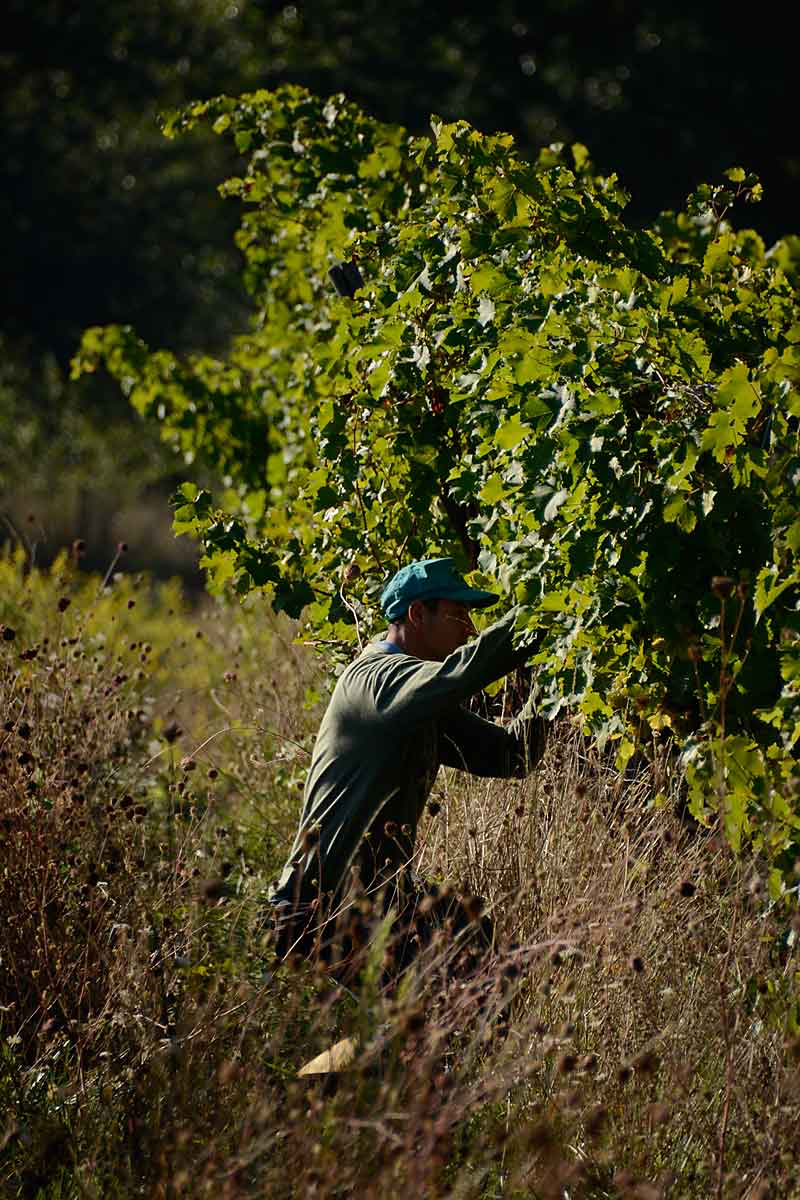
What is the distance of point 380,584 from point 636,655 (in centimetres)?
133

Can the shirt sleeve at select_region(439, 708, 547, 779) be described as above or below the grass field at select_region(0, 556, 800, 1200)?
above

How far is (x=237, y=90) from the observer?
20.7 m

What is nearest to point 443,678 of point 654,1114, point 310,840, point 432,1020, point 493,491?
point 493,491

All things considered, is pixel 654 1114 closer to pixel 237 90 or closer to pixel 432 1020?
pixel 432 1020

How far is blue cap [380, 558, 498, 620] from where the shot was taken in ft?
13.0

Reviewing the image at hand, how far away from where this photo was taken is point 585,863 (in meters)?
3.69

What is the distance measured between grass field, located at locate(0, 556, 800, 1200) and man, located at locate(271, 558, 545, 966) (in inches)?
7.2

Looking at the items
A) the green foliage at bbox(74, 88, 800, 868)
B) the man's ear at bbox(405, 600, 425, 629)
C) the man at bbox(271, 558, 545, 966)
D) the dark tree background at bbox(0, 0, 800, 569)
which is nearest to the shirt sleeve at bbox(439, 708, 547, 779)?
the man at bbox(271, 558, 545, 966)

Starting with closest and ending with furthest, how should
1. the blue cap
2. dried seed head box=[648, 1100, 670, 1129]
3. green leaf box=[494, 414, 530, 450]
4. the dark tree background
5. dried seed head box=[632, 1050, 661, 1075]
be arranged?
dried seed head box=[632, 1050, 661, 1075] < dried seed head box=[648, 1100, 670, 1129] < green leaf box=[494, 414, 530, 450] < the blue cap < the dark tree background

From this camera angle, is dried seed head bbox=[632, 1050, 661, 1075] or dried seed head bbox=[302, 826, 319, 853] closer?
dried seed head bbox=[632, 1050, 661, 1075]

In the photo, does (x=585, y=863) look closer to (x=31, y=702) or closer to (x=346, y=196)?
(x=31, y=702)

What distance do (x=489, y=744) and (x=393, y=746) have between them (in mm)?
464

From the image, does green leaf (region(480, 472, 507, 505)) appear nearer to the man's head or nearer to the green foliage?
the green foliage

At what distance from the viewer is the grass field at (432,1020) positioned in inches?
105
